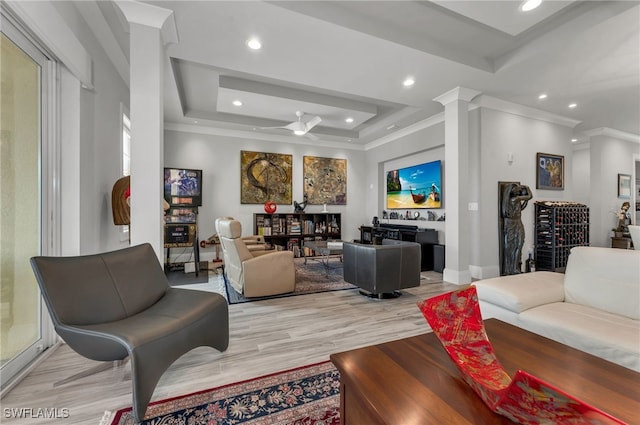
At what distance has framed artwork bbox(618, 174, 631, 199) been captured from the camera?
629 cm

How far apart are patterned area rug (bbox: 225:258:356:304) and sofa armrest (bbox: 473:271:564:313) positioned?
6.57 ft

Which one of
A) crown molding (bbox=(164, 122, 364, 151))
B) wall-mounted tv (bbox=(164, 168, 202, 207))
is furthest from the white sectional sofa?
crown molding (bbox=(164, 122, 364, 151))

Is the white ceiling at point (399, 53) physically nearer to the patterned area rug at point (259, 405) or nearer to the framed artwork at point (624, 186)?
the framed artwork at point (624, 186)

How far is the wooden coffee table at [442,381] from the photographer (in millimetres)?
917

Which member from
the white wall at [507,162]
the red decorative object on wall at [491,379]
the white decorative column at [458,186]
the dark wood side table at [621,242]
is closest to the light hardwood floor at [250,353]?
the white decorative column at [458,186]

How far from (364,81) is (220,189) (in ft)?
12.5

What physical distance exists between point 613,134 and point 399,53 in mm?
6438

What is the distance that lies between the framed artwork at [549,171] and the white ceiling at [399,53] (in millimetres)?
827

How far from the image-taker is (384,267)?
128 inches

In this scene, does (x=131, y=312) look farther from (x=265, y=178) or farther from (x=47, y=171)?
(x=265, y=178)

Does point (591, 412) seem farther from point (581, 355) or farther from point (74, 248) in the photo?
point (74, 248)

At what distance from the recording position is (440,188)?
5477mm

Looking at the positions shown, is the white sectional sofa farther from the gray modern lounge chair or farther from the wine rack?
the wine rack

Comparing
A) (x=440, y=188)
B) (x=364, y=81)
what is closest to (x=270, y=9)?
(x=364, y=81)
